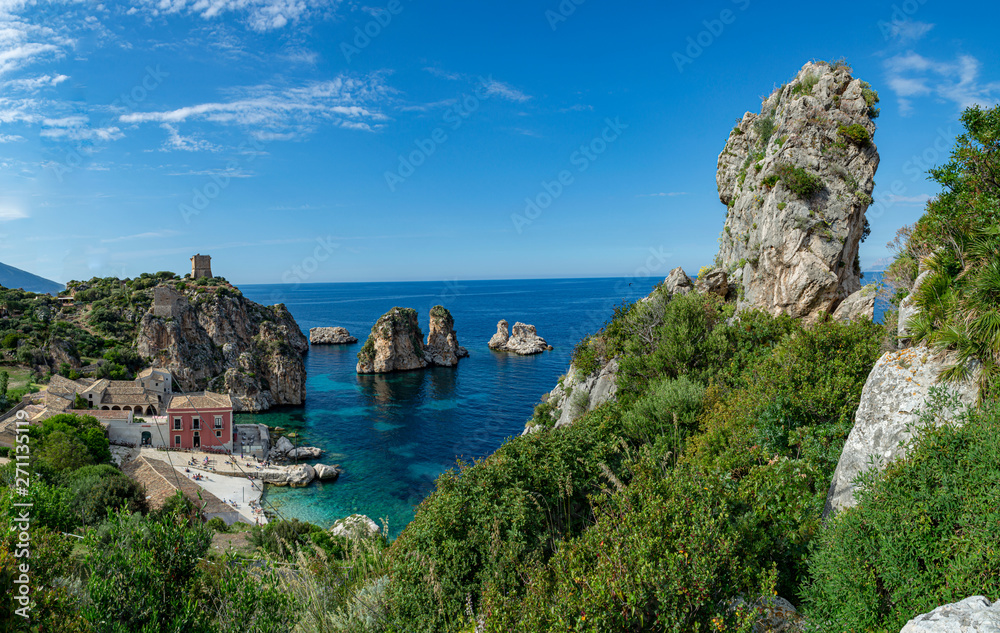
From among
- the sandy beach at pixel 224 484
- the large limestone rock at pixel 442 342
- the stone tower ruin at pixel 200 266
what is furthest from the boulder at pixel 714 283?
the stone tower ruin at pixel 200 266

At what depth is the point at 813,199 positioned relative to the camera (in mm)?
19641

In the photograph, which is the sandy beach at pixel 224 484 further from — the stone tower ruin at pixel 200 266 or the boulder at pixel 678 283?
the stone tower ruin at pixel 200 266

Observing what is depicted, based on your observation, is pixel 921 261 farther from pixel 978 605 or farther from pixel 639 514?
pixel 639 514

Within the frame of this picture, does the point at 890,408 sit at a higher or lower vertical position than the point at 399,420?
higher

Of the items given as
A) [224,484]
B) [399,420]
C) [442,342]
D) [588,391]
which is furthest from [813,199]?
[442,342]

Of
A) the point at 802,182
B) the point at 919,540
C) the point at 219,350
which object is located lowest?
the point at 219,350

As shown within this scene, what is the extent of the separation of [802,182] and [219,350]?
6669 centimetres

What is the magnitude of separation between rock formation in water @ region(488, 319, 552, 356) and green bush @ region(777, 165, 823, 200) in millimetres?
67827

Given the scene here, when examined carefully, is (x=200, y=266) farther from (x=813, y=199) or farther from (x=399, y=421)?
(x=813, y=199)

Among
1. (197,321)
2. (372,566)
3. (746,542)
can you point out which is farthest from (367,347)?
(746,542)

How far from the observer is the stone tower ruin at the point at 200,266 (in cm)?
8131

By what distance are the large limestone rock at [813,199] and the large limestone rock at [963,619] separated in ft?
55.6

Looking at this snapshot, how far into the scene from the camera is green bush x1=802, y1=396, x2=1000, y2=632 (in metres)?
5.15

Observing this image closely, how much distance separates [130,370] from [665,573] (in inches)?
2645
